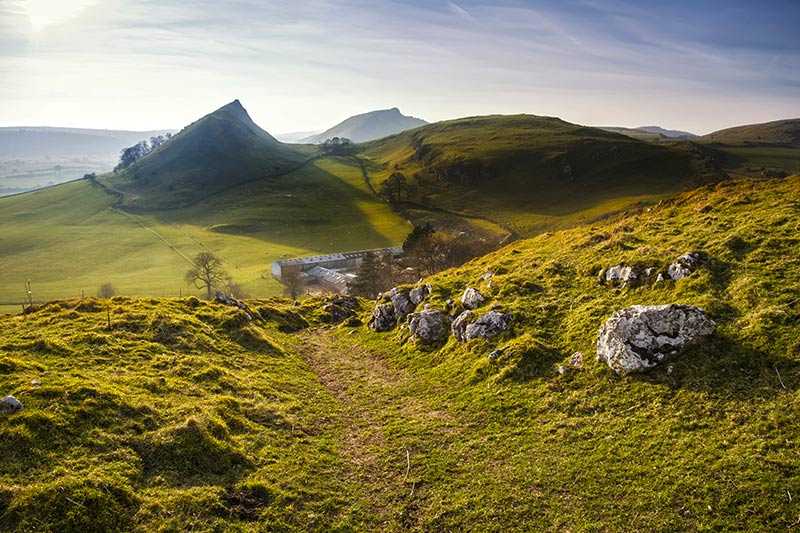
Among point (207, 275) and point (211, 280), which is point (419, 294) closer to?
point (207, 275)

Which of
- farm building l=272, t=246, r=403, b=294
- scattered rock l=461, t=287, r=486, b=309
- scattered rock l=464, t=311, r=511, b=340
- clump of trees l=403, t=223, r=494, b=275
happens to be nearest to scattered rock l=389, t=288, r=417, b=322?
scattered rock l=461, t=287, r=486, b=309

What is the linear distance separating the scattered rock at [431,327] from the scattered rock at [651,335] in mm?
12545

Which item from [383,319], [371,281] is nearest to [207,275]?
[371,281]

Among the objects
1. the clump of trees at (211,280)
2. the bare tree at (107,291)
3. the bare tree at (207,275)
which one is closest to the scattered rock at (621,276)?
the clump of trees at (211,280)

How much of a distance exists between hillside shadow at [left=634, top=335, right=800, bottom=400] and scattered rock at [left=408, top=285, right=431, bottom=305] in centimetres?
2179

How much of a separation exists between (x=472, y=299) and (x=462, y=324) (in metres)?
3.35

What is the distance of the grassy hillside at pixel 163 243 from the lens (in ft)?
370

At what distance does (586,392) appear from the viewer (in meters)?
22.0

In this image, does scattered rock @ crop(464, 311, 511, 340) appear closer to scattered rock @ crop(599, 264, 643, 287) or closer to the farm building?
scattered rock @ crop(599, 264, 643, 287)

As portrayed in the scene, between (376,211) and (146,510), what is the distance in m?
174

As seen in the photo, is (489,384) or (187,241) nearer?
(489,384)

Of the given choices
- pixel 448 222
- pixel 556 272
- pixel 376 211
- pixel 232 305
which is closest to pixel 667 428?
pixel 556 272

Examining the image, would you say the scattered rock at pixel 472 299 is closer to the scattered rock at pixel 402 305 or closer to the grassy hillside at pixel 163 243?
the scattered rock at pixel 402 305

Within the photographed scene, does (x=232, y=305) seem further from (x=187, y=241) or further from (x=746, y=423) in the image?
(x=187, y=241)
